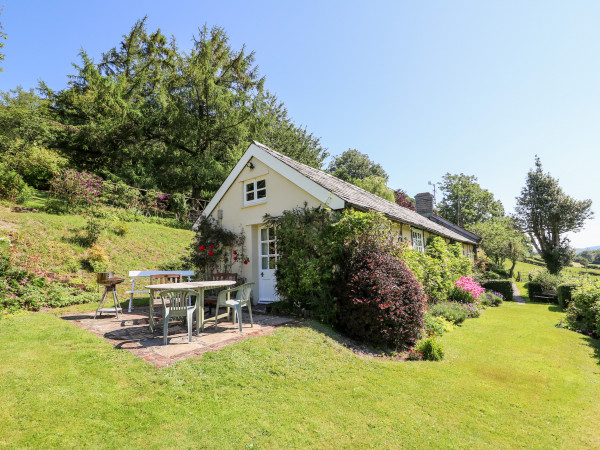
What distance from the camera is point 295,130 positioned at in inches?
1350

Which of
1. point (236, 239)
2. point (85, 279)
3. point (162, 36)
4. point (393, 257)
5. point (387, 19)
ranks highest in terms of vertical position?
point (162, 36)

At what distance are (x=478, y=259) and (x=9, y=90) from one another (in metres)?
43.1

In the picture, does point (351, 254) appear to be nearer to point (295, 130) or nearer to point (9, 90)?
point (295, 130)

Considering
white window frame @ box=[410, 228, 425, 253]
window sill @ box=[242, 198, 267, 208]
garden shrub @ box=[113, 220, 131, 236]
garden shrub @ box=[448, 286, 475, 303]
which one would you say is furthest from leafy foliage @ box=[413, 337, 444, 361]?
garden shrub @ box=[113, 220, 131, 236]

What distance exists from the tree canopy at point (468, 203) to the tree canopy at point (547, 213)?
11.8 metres

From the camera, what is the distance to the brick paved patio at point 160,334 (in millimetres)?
4871

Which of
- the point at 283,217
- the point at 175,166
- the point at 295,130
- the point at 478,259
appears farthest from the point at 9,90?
the point at 478,259

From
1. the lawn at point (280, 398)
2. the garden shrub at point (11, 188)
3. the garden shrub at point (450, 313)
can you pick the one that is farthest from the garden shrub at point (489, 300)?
the garden shrub at point (11, 188)

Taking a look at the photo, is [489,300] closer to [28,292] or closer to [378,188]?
[378,188]

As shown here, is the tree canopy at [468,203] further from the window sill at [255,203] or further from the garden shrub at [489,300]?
the window sill at [255,203]

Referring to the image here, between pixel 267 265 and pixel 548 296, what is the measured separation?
58.6 feet

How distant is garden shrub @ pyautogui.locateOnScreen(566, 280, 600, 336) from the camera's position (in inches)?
349

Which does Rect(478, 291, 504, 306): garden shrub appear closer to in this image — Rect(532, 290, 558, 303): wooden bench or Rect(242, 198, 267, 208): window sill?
Rect(532, 290, 558, 303): wooden bench

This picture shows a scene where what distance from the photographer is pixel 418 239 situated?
45.1 feet
